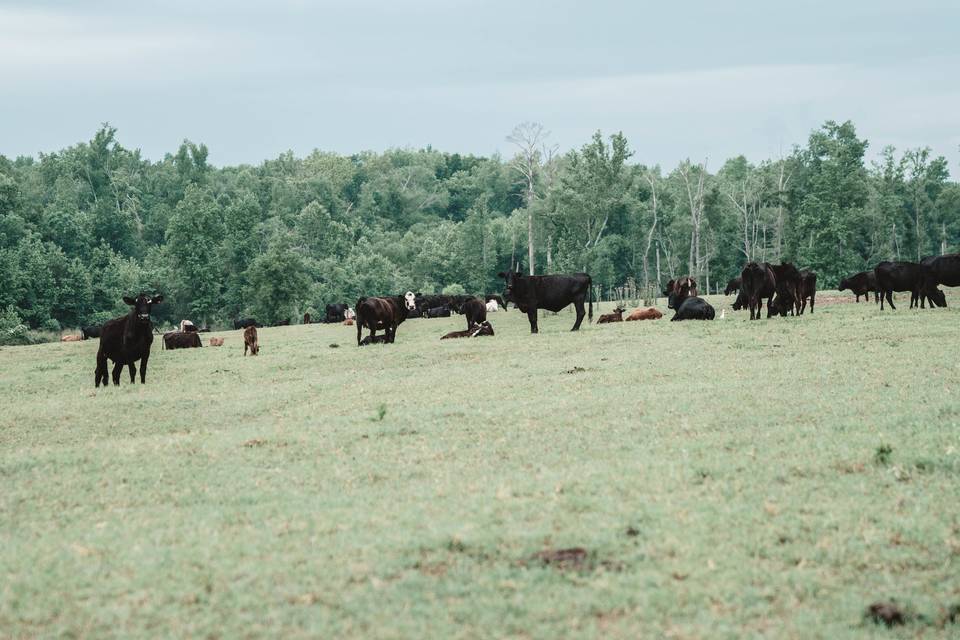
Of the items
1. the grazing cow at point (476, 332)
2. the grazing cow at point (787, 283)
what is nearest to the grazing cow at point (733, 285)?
the grazing cow at point (787, 283)

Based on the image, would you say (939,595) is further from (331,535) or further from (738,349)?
(738,349)

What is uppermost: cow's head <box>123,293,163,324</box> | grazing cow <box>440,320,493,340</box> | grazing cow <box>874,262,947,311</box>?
grazing cow <box>874,262,947,311</box>

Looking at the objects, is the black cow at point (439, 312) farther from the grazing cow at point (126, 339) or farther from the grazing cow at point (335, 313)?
the grazing cow at point (126, 339)

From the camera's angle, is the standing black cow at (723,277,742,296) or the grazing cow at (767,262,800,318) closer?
the grazing cow at (767,262,800,318)

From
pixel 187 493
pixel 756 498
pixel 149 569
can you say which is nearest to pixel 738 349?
pixel 756 498

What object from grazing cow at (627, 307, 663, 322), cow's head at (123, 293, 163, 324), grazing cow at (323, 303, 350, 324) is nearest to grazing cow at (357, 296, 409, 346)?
cow's head at (123, 293, 163, 324)

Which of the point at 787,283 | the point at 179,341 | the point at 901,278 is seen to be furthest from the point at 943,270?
the point at 179,341

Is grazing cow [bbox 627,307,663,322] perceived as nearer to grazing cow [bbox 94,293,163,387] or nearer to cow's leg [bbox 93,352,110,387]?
grazing cow [bbox 94,293,163,387]

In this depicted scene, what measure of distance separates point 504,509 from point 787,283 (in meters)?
22.1

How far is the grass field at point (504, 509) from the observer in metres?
5.88

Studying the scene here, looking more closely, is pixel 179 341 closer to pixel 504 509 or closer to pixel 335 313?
pixel 335 313

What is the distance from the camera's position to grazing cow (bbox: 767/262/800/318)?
27.6 m

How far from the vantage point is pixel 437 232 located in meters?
117

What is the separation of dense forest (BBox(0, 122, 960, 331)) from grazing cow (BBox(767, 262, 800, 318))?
31.8m
